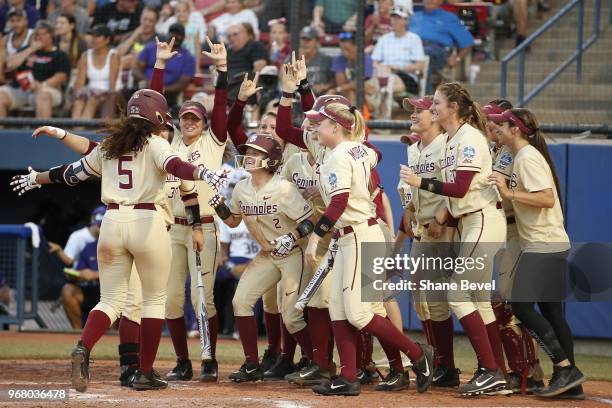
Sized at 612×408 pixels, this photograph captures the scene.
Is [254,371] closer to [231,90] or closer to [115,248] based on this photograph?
[115,248]

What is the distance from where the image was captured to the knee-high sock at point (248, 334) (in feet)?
23.8

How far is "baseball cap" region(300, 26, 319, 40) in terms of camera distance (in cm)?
1080

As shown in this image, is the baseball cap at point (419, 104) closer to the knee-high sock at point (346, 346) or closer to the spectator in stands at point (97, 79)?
the knee-high sock at point (346, 346)

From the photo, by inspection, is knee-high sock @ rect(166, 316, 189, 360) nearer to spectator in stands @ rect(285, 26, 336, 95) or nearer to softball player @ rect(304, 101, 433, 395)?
softball player @ rect(304, 101, 433, 395)

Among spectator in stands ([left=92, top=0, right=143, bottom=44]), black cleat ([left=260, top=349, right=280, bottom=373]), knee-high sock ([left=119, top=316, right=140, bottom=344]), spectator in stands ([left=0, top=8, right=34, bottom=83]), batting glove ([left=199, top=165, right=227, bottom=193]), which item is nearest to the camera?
batting glove ([left=199, top=165, right=227, bottom=193])

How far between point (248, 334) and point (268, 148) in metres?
1.26

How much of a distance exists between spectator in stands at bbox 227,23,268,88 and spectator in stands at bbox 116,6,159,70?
132cm

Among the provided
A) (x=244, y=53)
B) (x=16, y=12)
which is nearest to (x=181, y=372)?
(x=244, y=53)

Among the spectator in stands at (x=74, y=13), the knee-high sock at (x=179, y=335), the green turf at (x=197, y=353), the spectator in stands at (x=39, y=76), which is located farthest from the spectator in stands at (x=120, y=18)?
the knee-high sock at (x=179, y=335)

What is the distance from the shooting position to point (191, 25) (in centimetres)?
1235

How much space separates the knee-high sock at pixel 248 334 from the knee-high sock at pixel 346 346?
867 millimetres

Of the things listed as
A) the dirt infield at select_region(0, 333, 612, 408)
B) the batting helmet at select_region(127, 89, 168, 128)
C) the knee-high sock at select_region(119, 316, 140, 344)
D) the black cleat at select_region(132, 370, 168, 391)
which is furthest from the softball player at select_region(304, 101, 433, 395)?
the knee-high sock at select_region(119, 316, 140, 344)

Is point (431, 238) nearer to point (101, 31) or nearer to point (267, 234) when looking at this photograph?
point (267, 234)

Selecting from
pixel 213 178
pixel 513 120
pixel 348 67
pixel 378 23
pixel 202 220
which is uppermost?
pixel 378 23
